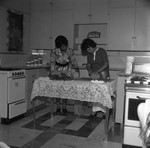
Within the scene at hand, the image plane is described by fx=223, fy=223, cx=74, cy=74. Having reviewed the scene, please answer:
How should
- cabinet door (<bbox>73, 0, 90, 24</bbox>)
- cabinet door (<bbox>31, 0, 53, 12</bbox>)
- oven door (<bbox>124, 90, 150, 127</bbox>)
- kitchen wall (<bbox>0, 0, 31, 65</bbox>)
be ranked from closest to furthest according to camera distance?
oven door (<bbox>124, 90, 150, 127</bbox>) → kitchen wall (<bbox>0, 0, 31, 65</bbox>) → cabinet door (<bbox>73, 0, 90, 24</bbox>) → cabinet door (<bbox>31, 0, 53, 12</bbox>)

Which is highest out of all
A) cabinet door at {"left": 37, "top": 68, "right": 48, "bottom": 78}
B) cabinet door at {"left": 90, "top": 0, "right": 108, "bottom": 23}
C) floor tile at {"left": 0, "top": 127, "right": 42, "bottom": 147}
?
cabinet door at {"left": 90, "top": 0, "right": 108, "bottom": 23}

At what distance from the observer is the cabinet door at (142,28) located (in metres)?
4.74

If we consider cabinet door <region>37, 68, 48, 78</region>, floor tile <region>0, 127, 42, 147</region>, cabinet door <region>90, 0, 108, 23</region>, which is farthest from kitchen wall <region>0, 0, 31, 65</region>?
floor tile <region>0, 127, 42, 147</region>

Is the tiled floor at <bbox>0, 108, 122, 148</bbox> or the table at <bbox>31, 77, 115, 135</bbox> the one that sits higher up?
the table at <bbox>31, 77, 115, 135</bbox>

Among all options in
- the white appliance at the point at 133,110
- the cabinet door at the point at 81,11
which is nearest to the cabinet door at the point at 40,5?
the cabinet door at the point at 81,11

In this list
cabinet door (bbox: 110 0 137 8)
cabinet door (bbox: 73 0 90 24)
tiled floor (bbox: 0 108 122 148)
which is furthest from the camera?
cabinet door (bbox: 73 0 90 24)

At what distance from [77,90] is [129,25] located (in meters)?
2.49

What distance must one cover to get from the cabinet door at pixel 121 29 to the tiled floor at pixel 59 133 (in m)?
1.77

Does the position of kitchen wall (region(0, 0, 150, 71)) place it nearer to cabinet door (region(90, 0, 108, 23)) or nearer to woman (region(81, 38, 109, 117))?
cabinet door (region(90, 0, 108, 23))

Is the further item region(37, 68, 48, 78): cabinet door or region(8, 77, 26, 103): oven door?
region(37, 68, 48, 78): cabinet door

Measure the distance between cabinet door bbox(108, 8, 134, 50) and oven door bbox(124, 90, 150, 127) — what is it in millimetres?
2310

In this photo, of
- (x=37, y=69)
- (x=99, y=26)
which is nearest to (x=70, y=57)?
(x=37, y=69)

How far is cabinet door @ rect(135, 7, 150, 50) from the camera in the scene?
4742 mm

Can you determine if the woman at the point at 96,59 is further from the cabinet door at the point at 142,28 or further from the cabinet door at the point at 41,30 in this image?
the cabinet door at the point at 41,30
